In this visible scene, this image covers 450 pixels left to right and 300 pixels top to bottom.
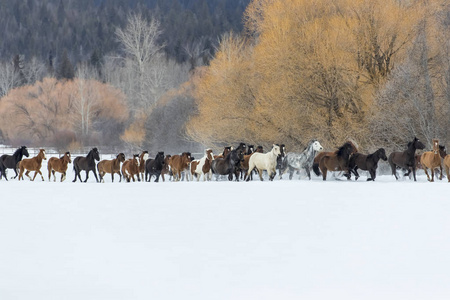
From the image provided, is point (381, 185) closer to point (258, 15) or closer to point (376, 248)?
point (376, 248)

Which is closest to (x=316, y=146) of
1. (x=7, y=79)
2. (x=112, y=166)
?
(x=112, y=166)

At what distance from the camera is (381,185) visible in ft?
57.6

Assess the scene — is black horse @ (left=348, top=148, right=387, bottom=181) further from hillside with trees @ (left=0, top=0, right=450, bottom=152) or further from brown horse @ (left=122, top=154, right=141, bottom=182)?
brown horse @ (left=122, top=154, right=141, bottom=182)

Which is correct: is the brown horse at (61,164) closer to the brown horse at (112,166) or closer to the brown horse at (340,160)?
the brown horse at (112,166)

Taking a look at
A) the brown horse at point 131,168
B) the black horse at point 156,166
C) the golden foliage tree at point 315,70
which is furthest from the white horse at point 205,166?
the golden foliage tree at point 315,70

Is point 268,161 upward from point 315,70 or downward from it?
downward

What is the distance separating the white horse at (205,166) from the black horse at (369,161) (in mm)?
5062

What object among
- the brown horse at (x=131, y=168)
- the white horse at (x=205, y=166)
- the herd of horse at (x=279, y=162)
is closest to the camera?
the herd of horse at (x=279, y=162)

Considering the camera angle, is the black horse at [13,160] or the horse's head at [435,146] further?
the black horse at [13,160]

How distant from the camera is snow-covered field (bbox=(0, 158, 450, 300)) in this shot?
24.8 ft

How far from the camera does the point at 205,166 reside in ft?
76.6

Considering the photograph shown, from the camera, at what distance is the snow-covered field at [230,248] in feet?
24.8

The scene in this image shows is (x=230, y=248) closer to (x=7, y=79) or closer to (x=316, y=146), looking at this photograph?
(x=316, y=146)

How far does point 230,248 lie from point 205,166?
554 inches
